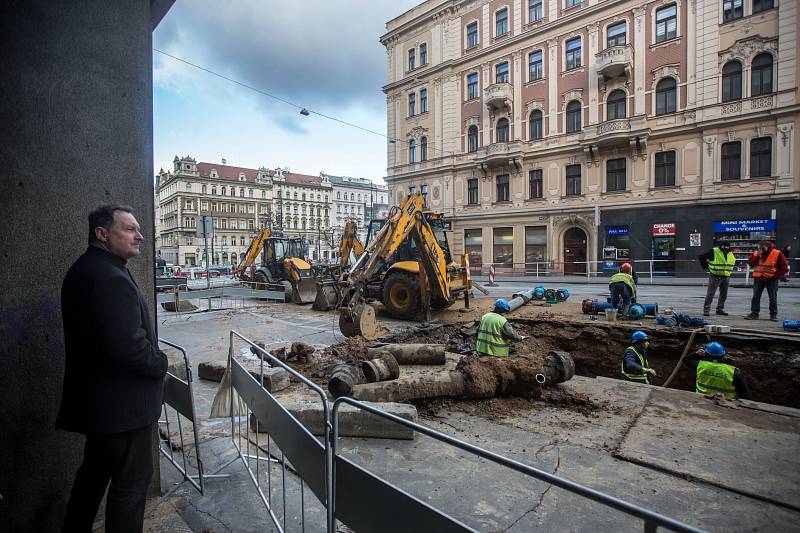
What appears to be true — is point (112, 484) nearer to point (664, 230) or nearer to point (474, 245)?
point (664, 230)

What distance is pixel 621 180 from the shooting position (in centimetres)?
2383

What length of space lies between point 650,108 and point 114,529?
91.8 ft

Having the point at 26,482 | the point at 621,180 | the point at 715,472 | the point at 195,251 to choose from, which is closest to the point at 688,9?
the point at 621,180

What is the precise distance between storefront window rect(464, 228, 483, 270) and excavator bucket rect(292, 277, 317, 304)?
17.1m

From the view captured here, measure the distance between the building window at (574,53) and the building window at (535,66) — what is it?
1.73m

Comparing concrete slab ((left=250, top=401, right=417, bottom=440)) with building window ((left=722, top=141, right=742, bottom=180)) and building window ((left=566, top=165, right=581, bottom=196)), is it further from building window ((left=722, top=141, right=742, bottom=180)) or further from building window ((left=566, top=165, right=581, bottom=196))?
building window ((left=566, top=165, right=581, bottom=196))

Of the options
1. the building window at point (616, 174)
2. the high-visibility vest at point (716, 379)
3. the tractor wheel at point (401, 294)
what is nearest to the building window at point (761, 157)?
the building window at point (616, 174)

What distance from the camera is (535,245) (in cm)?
2720

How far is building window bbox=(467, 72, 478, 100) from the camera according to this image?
97.1 feet

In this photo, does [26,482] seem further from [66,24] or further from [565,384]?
[565,384]

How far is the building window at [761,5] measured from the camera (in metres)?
19.5

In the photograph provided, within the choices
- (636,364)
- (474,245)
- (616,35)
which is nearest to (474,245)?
(474,245)

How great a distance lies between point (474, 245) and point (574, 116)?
35.1 ft

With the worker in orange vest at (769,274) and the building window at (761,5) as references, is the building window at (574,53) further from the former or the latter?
the worker in orange vest at (769,274)
